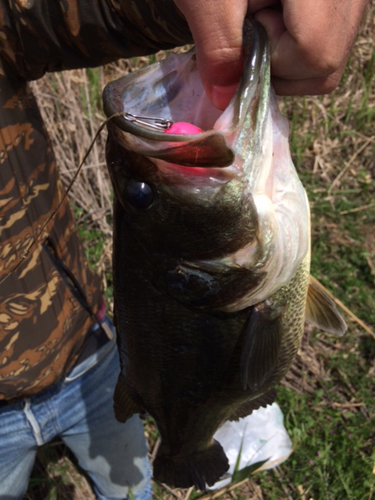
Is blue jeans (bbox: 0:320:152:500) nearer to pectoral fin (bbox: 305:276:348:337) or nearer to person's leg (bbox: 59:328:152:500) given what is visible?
person's leg (bbox: 59:328:152:500)

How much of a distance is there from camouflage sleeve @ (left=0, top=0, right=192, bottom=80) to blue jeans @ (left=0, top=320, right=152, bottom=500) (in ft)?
3.85

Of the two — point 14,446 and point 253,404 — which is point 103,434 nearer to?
point 14,446

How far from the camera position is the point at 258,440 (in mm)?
3172

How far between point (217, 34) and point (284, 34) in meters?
0.13

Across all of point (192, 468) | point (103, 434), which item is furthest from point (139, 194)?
point (103, 434)

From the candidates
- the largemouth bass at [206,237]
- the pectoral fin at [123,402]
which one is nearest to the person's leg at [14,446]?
the pectoral fin at [123,402]

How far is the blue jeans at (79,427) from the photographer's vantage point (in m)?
2.12

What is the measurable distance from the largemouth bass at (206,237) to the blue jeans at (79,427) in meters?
0.60

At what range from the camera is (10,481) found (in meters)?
2.25

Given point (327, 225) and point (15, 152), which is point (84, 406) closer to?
point (15, 152)

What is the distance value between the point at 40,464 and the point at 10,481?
1.01 meters

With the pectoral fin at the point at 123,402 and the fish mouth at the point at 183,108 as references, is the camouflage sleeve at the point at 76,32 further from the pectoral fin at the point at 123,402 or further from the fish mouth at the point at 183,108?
the pectoral fin at the point at 123,402

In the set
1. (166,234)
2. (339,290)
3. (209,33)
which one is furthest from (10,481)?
(339,290)

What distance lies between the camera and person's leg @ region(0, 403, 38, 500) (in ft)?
6.85
